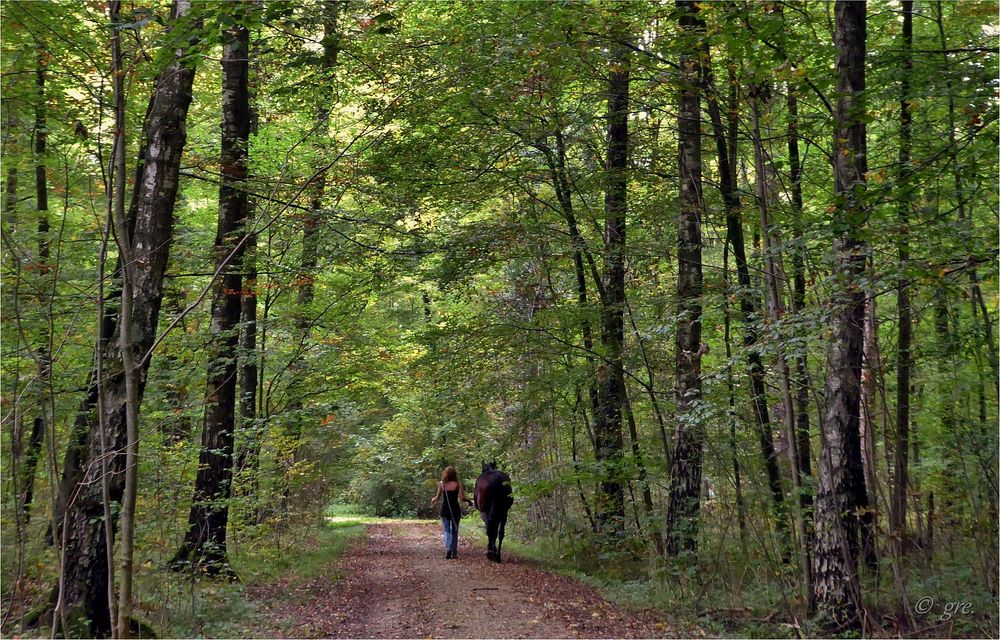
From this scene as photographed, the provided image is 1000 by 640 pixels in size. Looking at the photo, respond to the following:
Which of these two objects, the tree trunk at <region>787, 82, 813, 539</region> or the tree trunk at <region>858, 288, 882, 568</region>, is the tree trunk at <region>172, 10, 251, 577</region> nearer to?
the tree trunk at <region>787, 82, 813, 539</region>

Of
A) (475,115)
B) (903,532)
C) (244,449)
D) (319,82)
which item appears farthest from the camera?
(244,449)

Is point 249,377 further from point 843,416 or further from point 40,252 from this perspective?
point 843,416

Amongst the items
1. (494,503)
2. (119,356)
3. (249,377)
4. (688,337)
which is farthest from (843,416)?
(249,377)

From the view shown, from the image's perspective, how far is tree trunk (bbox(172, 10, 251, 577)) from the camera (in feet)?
31.8

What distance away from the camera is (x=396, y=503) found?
33.7 m

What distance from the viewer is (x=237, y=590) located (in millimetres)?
9070

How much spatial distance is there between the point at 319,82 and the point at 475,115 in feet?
8.99

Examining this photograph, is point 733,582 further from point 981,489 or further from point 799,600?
point 981,489

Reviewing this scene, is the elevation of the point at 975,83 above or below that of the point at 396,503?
above

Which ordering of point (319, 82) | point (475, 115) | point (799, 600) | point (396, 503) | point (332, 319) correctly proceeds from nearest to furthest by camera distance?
point (799, 600)
point (319, 82)
point (475, 115)
point (332, 319)
point (396, 503)

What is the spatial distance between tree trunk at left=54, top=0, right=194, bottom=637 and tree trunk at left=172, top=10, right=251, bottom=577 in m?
2.40

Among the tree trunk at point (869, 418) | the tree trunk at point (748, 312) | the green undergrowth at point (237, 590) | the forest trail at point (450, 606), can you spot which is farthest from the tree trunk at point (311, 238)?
the tree trunk at point (869, 418)

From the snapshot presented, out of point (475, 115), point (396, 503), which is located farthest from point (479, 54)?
point (396, 503)

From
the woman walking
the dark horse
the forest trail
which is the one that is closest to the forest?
the forest trail
